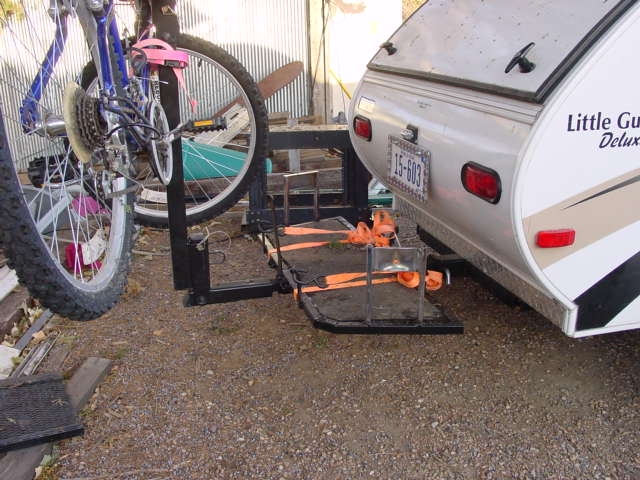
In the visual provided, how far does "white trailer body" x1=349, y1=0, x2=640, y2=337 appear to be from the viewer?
236cm

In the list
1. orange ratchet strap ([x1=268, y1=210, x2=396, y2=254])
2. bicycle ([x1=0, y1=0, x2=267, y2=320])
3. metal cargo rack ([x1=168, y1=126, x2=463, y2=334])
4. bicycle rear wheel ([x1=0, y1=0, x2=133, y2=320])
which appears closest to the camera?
bicycle rear wheel ([x1=0, y1=0, x2=133, y2=320])

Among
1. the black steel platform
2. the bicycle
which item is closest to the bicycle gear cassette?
the bicycle

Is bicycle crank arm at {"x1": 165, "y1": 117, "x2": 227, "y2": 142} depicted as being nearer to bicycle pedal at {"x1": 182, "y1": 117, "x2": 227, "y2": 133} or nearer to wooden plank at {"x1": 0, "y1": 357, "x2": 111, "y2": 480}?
bicycle pedal at {"x1": 182, "y1": 117, "x2": 227, "y2": 133}

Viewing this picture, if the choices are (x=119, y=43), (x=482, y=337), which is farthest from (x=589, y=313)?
(x=119, y=43)

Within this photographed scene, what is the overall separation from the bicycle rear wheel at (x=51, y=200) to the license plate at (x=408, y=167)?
4.65 ft

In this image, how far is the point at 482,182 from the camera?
262 centimetres

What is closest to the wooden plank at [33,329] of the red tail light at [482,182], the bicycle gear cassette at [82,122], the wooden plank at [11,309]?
the wooden plank at [11,309]

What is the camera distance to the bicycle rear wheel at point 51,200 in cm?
221

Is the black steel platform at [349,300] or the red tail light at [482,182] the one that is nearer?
the red tail light at [482,182]

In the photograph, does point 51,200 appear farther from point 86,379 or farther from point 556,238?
point 556,238

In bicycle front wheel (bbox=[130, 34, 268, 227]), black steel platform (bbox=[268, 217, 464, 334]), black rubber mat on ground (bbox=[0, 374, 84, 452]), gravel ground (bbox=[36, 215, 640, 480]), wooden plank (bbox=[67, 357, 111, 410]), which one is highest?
bicycle front wheel (bbox=[130, 34, 268, 227])

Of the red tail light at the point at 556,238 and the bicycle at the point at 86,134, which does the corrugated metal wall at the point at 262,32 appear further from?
the red tail light at the point at 556,238

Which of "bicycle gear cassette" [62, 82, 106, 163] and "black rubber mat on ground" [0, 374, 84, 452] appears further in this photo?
"black rubber mat on ground" [0, 374, 84, 452]

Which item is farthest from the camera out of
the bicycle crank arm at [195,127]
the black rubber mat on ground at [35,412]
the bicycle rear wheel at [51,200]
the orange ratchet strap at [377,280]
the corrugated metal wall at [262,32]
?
the corrugated metal wall at [262,32]
